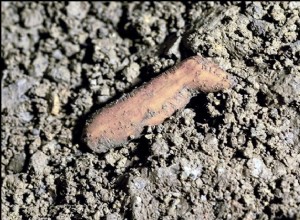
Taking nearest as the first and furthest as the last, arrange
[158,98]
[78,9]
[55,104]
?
[158,98] < [55,104] < [78,9]

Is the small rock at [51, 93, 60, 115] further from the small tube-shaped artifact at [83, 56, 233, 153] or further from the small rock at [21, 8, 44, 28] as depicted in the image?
the small rock at [21, 8, 44, 28]

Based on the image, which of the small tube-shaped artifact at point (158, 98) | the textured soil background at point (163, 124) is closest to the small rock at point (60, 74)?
the textured soil background at point (163, 124)

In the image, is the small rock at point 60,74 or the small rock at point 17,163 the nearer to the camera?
the small rock at point 17,163

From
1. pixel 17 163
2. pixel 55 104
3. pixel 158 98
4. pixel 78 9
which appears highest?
pixel 158 98

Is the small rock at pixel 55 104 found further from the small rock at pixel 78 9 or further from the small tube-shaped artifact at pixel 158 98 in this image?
the small rock at pixel 78 9

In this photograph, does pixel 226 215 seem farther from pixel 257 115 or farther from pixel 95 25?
pixel 95 25

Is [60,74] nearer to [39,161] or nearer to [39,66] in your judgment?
[39,66]

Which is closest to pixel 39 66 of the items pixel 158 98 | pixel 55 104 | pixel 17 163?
pixel 55 104

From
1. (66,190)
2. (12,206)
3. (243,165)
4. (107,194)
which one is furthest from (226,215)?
(12,206)

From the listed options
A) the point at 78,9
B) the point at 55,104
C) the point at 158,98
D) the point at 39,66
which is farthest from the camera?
the point at 78,9
